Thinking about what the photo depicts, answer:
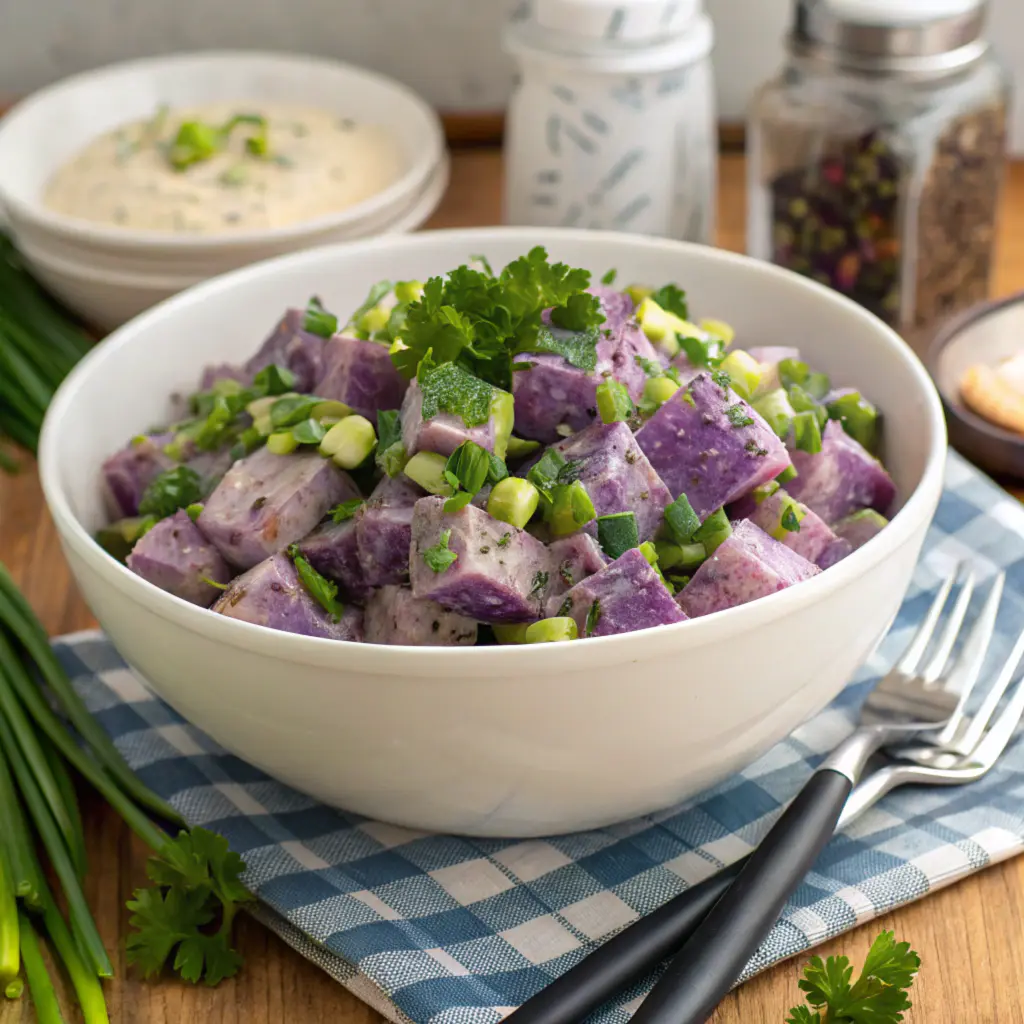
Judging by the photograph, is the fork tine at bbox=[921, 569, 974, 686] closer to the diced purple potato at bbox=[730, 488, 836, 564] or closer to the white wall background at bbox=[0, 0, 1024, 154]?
the diced purple potato at bbox=[730, 488, 836, 564]

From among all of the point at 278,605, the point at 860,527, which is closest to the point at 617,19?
the point at 860,527

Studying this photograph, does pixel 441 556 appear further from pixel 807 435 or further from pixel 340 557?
pixel 807 435

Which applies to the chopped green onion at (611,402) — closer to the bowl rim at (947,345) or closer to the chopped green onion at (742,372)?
the chopped green onion at (742,372)

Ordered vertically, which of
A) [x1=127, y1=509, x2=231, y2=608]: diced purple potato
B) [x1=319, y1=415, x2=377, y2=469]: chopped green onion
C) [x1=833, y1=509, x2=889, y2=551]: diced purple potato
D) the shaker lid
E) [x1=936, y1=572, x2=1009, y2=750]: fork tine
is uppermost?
the shaker lid

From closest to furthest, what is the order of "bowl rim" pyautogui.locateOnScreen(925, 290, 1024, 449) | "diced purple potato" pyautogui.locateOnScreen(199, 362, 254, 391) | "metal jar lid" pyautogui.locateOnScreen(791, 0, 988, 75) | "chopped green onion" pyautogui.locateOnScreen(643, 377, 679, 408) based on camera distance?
"chopped green onion" pyautogui.locateOnScreen(643, 377, 679, 408), "diced purple potato" pyautogui.locateOnScreen(199, 362, 254, 391), "bowl rim" pyautogui.locateOnScreen(925, 290, 1024, 449), "metal jar lid" pyautogui.locateOnScreen(791, 0, 988, 75)

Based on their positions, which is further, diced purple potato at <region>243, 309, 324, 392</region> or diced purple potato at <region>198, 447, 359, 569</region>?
diced purple potato at <region>243, 309, 324, 392</region>

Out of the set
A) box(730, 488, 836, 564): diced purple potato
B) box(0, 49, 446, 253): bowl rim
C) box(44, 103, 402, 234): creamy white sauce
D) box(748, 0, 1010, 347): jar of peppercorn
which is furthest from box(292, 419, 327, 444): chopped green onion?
box(748, 0, 1010, 347): jar of peppercorn


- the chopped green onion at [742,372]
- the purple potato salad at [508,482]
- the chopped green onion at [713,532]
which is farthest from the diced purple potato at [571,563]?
the chopped green onion at [742,372]

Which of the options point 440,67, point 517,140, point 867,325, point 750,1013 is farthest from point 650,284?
point 440,67
